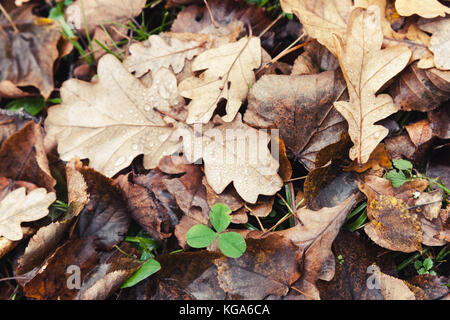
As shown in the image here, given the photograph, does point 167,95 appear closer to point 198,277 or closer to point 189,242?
point 189,242

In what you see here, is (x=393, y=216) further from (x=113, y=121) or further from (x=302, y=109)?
(x=113, y=121)

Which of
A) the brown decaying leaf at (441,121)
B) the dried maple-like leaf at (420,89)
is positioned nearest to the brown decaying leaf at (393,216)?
the brown decaying leaf at (441,121)

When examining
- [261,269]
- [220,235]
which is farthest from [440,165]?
[220,235]

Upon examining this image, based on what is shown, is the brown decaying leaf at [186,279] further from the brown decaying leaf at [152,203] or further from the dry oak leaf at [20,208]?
the dry oak leaf at [20,208]

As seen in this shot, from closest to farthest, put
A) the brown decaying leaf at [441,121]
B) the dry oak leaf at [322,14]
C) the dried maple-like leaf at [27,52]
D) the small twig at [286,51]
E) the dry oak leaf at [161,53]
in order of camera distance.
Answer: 1. the brown decaying leaf at [441,121]
2. the dry oak leaf at [322,14]
3. the small twig at [286,51]
4. the dry oak leaf at [161,53]
5. the dried maple-like leaf at [27,52]

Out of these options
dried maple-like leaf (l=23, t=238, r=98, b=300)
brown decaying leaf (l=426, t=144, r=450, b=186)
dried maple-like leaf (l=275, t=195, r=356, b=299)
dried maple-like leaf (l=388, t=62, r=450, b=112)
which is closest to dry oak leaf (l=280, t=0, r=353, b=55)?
dried maple-like leaf (l=388, t=62, r=450, b=112)

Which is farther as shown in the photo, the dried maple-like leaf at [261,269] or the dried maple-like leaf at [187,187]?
the dried maple-like leaf at [187,187]
